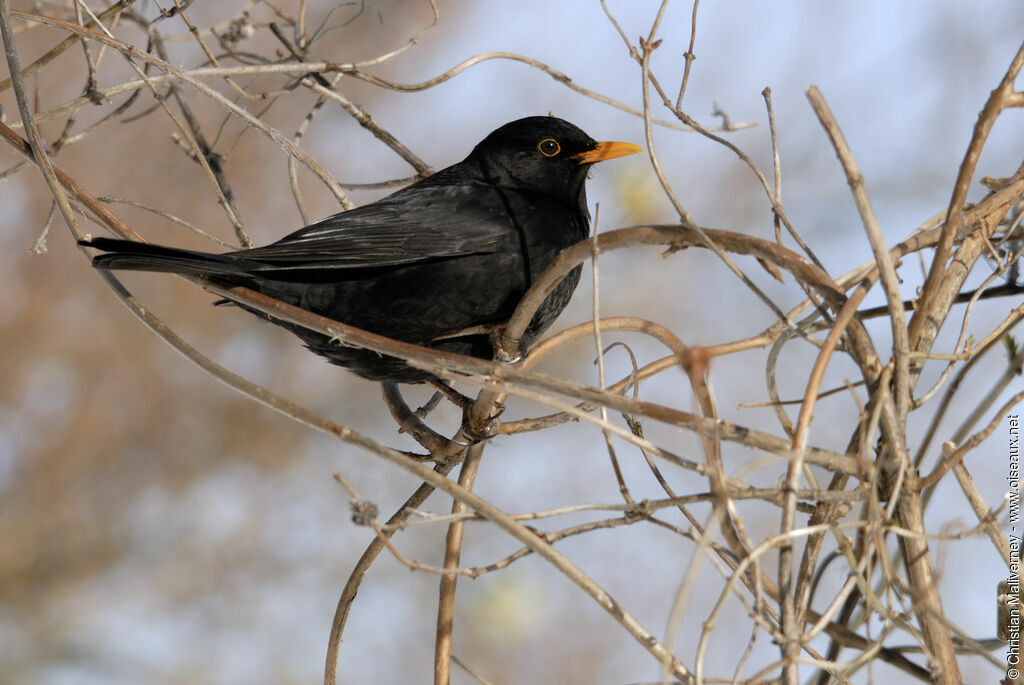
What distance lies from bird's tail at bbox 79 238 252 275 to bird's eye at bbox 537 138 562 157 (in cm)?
166

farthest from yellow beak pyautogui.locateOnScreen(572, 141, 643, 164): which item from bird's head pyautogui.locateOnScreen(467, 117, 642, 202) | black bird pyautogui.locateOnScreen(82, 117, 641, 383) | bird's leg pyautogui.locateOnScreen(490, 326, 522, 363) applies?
bird's leg pyautogui.locateOnScreen(490, 326, 522, 363)

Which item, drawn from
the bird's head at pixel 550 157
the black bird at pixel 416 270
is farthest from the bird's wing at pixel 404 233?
the bird's head at pixel 550 157

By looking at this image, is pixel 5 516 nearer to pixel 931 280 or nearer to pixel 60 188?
pixel 60 188

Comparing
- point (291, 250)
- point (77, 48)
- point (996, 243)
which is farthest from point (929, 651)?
point (77, 48)

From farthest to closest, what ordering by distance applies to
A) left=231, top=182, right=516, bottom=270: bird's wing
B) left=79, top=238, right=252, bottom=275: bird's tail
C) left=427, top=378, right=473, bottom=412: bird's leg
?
left=427, top=378, right=473, bottom=412: bird's leg < left=231, top=182, right=516, bottom=270: bird's wing < left=79, top=238, right=252, bottom=275: bird's tail

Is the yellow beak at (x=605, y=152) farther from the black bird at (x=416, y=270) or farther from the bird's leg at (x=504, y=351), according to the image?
the bird's leg at (x=504, y=351)

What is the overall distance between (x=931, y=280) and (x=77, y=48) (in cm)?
799

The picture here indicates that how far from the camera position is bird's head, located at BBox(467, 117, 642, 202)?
422 centimetres

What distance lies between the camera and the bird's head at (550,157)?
4223 millimetres

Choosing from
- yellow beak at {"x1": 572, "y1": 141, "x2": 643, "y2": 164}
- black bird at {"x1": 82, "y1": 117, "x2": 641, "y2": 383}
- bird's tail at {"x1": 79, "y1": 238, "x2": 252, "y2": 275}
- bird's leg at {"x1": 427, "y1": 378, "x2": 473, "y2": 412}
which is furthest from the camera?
yellow beak at {"x1": 572, "y1": 141, "x2": 643, "y2": 164}

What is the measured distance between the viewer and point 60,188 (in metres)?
2.66

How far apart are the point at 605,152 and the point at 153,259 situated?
7.01 ft

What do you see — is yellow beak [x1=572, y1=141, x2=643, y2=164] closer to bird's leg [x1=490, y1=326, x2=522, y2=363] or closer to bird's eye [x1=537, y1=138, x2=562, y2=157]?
bird's eye [x1=537, y1=138, x2=562, y2=157]

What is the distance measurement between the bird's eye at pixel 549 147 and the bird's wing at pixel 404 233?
373 millimetres
